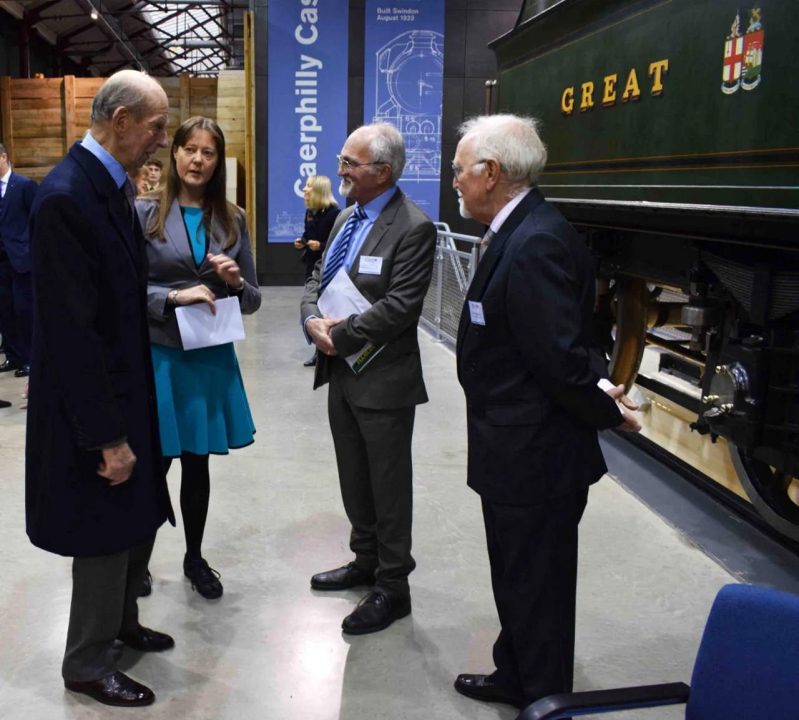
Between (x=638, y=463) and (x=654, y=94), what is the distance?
1.88m

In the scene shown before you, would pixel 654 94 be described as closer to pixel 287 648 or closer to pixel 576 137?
pixel 576 137

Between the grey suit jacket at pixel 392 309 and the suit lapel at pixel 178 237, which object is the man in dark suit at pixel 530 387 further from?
the suit lapel at pixel 178 237

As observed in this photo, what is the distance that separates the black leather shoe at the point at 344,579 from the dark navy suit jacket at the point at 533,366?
1.11 meters

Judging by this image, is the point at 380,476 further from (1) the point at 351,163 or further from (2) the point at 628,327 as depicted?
(2) the point at 628,327

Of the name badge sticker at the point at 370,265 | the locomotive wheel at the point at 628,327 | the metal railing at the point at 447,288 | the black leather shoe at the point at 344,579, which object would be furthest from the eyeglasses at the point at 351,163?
the metal railing at the point at 447,288

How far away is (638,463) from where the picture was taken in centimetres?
454

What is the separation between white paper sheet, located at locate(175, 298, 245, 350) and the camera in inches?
105

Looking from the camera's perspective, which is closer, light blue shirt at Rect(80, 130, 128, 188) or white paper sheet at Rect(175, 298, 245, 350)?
light blue shirt at Rect(80, 130, 128, 188)

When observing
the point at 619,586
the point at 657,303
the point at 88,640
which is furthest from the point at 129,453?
the point at 657,303

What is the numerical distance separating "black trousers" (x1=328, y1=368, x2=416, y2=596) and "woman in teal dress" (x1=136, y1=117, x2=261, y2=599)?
367 millimetres

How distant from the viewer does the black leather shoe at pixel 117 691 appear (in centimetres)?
232

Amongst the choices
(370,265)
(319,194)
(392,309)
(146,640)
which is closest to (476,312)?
(392,309)

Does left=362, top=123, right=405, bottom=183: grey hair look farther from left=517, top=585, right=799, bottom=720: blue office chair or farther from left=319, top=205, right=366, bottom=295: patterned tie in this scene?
left=517, top=585, right=799, bottom=720: blue office chair

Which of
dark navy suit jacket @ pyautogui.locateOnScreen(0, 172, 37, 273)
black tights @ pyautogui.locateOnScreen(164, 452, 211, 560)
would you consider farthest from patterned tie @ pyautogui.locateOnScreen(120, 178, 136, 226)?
dark navy suit jacket @ pyautogui.locateOnScreen(0, 172, 37, 273)
